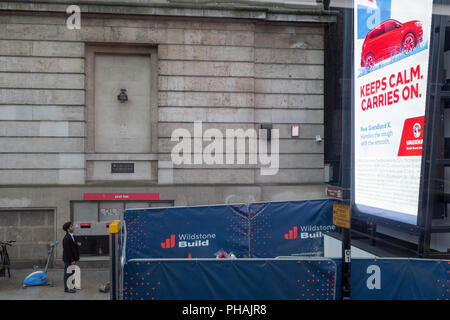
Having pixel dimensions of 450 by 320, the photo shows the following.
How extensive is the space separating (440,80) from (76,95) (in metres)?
10.7

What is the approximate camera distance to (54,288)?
1087 centimetres

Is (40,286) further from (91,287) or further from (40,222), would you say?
(40,222)

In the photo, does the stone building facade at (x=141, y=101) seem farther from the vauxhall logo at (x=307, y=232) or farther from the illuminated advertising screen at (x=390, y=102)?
the illuminated advertising screen at (x=390, y=102)

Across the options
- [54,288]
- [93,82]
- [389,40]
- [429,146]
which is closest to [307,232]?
[429,146]

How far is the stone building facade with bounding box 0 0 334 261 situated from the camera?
12.9 m

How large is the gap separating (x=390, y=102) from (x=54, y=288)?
32.1ft

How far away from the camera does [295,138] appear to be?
46.4 feet

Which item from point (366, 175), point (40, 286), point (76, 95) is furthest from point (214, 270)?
point (76, 95)

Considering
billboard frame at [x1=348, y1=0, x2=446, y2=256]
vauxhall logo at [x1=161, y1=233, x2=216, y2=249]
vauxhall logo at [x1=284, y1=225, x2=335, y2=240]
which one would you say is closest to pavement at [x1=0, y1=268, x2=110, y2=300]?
vauxhall logo at [x1=161, y1=233, x2=216, y2=249]

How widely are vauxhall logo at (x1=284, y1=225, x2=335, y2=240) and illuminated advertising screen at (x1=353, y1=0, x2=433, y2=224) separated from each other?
1.33m

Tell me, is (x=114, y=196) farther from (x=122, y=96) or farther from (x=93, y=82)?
(x=93, y=82)

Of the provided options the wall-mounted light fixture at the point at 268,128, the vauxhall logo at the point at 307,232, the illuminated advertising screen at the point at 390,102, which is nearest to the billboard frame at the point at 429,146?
the illuminated advertising screen at the point at 390,102

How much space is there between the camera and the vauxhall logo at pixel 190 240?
972 centimetres

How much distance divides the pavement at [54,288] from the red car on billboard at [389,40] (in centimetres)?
886
